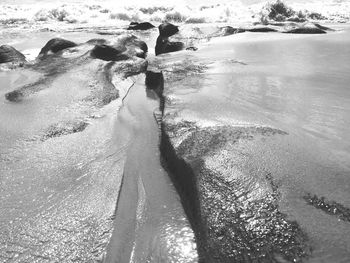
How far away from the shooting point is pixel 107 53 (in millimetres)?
6191

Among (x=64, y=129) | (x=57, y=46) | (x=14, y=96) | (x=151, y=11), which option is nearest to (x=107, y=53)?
(x=57, y=46)

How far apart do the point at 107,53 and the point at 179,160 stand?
165 inches

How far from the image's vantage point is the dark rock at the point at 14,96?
13.6 feet

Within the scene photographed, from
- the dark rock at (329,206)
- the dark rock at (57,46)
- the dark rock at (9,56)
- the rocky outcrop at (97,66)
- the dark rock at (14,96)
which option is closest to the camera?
the dark rock at (329,206)

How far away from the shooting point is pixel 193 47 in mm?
6898

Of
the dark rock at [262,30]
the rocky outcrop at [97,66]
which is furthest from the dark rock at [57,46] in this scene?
the dark rock at [262,30]

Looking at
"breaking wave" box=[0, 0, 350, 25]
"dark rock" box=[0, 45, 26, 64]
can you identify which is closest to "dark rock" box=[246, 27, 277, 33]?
"dark rock" box=[0, 45, 26, 64]

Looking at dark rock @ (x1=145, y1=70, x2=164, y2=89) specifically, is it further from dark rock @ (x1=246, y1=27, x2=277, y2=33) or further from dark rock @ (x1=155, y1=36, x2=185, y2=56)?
dark rock @ (x1=246, y1=27, x2=277, y2=33)

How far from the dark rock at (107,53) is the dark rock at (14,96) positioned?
6.26 ft

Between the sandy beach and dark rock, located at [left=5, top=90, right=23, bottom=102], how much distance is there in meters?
0.04

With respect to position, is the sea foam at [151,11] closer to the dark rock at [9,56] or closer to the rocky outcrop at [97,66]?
the rocky outcrop at [97,66]

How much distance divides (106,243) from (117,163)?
0.93m

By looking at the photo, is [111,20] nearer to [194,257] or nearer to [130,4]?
[130,4]

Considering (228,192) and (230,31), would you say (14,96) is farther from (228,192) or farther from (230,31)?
(230,31)
